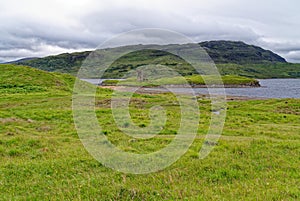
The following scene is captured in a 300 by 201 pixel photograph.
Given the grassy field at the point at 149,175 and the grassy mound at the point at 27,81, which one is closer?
the grassy field at the point at 149,175

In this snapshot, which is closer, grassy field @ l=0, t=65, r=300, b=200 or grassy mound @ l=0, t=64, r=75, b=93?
grassy field @ l=0, t=65, r=300, b=200

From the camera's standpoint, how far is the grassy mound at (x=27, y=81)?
5850cm

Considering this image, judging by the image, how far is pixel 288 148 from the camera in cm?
1420

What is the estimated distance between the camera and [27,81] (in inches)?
2530

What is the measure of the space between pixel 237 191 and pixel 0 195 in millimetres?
7278

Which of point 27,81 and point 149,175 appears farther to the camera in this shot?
point 27,81

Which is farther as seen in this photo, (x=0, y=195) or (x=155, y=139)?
(x=155, y=139)

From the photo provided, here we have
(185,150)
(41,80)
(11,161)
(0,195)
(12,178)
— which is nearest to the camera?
(0,195)

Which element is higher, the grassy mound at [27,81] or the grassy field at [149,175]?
the grassy mound at [27,81]

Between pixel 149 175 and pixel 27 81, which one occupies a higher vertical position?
pixel 27 81

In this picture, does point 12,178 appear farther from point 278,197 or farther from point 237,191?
point 278,197

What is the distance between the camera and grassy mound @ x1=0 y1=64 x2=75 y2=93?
58500mm

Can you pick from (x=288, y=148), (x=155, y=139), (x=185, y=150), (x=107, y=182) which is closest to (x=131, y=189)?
(x=107, y=182)

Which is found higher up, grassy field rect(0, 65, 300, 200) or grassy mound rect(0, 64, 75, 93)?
grassy mound rect(0, 64, 75, 93)
